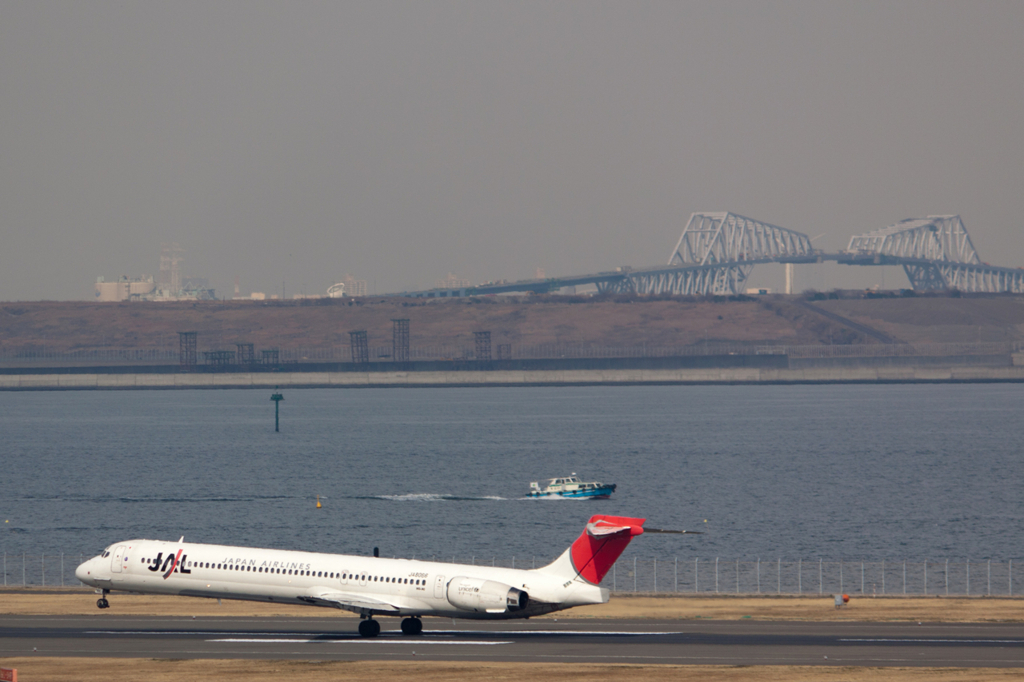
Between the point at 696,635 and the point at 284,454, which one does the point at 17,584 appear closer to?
the point at 696,635

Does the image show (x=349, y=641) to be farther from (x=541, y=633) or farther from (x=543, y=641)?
(x=541, y=633)

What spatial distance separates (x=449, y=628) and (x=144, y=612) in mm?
16763

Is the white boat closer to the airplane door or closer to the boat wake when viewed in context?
the boat wake

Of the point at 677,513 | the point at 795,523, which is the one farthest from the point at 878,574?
the point at 677,513

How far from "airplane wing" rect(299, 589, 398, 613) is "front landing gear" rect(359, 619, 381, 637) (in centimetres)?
78

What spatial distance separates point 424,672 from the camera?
157 ft

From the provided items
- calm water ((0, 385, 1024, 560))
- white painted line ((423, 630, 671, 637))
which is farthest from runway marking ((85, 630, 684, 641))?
calm water ((0, 385, 1024, 560))

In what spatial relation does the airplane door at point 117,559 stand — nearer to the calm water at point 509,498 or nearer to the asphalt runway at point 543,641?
the asphalt runway at point 543,641

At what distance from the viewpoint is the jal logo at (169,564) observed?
199 ft

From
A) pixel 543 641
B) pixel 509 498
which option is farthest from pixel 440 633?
pixel 509 498

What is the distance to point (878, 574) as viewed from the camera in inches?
3342

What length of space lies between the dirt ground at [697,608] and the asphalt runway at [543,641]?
1985mm

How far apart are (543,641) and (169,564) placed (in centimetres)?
1933

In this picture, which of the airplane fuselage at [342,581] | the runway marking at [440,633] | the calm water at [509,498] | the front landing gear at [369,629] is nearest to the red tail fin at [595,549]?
the airplane fuselage at [342,581]
